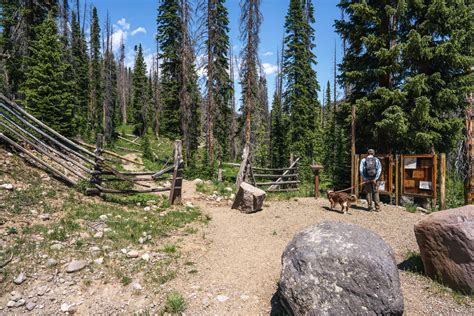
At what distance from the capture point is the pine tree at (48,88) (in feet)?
46.0

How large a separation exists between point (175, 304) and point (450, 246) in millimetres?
4317

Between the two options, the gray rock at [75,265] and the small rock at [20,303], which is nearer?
the small rock at [20,303]

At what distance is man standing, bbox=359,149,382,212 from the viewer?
8.74 m

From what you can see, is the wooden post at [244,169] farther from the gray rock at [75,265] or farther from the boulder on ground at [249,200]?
the gray rock at [75,265]

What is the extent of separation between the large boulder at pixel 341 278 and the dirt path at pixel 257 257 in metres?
1.01

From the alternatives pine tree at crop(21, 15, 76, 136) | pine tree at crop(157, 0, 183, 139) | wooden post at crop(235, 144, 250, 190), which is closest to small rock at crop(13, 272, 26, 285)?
wooden post at crop(235, 144, 250, 190)

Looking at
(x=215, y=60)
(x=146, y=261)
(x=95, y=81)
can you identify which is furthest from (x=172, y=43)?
(x=146, y=261)

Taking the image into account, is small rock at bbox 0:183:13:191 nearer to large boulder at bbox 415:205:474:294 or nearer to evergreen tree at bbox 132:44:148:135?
large boulder at bbox 415:205:474:294

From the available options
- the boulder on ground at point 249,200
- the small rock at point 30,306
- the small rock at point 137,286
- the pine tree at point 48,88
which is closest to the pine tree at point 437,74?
the boulder on ground at point 249,200

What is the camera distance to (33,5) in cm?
1812

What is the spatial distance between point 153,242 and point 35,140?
5883 mm

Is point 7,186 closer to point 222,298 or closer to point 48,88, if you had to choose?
point 222,298

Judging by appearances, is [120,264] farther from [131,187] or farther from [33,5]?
[33,5]

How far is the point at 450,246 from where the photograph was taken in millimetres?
4168
